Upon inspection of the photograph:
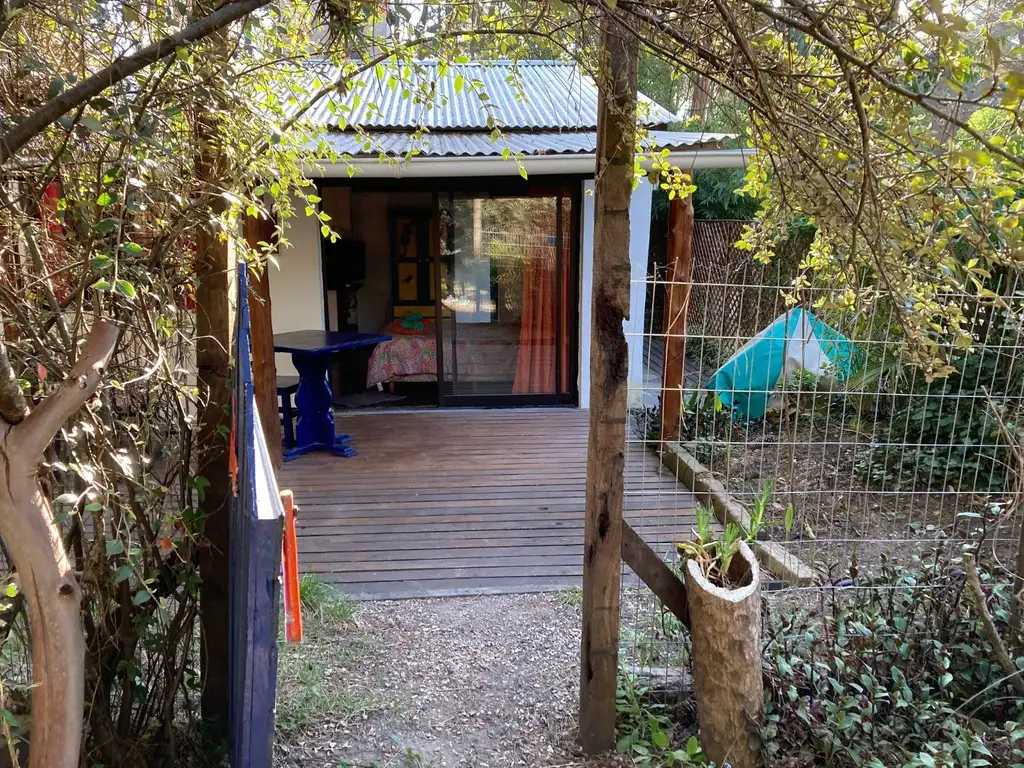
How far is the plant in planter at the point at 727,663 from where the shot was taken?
221 cm

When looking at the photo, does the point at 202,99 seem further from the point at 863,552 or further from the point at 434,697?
the point at 863,552

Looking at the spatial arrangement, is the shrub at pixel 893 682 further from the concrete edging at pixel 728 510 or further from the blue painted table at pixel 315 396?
the blue painted table at pixel 315 396

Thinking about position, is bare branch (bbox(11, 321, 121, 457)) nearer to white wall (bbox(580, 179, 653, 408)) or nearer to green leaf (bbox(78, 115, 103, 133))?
green leaf (bbox(78, 115, 103, 133))

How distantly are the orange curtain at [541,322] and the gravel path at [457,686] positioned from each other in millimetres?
3599

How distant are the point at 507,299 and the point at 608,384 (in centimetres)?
473

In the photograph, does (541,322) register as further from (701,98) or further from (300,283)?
(701,98)

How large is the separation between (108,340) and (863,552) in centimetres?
366

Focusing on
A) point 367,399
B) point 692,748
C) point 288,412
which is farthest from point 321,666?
point 367,399

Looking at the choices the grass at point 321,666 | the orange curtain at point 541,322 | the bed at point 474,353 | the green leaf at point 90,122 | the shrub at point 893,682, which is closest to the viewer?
the green leaf at point 90,122

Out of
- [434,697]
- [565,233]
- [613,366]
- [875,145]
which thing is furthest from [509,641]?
[565,233]

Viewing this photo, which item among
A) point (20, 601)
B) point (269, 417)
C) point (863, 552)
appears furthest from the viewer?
point (269, 417)

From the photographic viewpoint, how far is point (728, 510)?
4.12 meters

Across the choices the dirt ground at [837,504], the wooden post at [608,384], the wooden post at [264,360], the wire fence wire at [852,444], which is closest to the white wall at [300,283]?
the wooden post at [264,360]

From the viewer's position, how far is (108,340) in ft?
4.87
